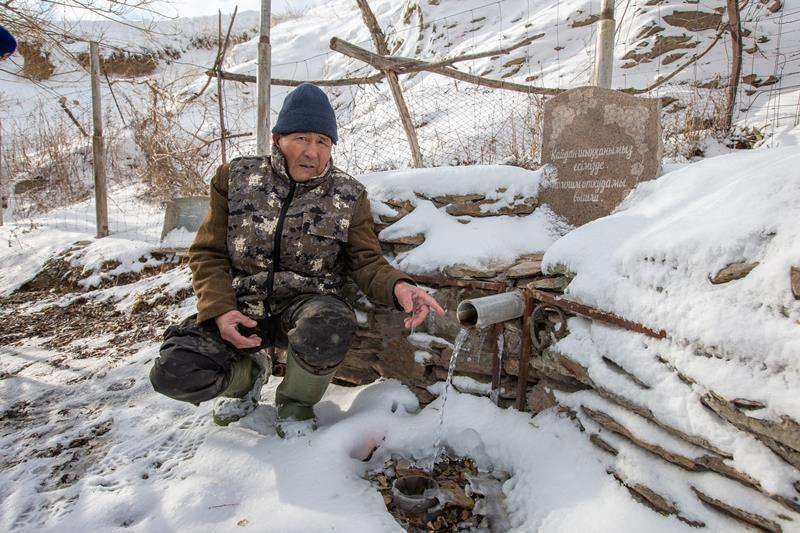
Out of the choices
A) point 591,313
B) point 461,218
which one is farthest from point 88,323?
point 591,313

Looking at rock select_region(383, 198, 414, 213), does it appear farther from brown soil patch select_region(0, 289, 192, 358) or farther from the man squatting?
brown soil patch select_region(0, 289, 192, 358)

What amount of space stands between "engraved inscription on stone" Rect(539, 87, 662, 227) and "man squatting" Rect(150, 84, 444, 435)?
1.12m

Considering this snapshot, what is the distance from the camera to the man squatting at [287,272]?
6.31ft

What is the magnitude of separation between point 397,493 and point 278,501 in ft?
1.36

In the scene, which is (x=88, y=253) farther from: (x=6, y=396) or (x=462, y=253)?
(x=462, y=253)

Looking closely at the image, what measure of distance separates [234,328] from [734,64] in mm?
4777

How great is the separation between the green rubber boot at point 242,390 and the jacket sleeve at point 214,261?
277mm

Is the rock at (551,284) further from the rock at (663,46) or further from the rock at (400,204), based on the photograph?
the rock at (663,46)

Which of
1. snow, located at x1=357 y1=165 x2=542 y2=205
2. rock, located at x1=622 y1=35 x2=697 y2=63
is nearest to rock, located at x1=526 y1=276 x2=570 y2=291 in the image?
snow, located at x1=357 y1=165 x2=542 y2=205

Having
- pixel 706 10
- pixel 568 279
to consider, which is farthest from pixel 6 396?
pixel 706 10

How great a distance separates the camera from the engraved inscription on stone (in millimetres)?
2293

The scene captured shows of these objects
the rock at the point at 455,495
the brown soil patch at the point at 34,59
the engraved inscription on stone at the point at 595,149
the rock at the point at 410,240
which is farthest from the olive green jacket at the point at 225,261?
the brown soil patch at the point at 34,59

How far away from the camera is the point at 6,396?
268cm

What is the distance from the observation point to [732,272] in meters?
1.27
